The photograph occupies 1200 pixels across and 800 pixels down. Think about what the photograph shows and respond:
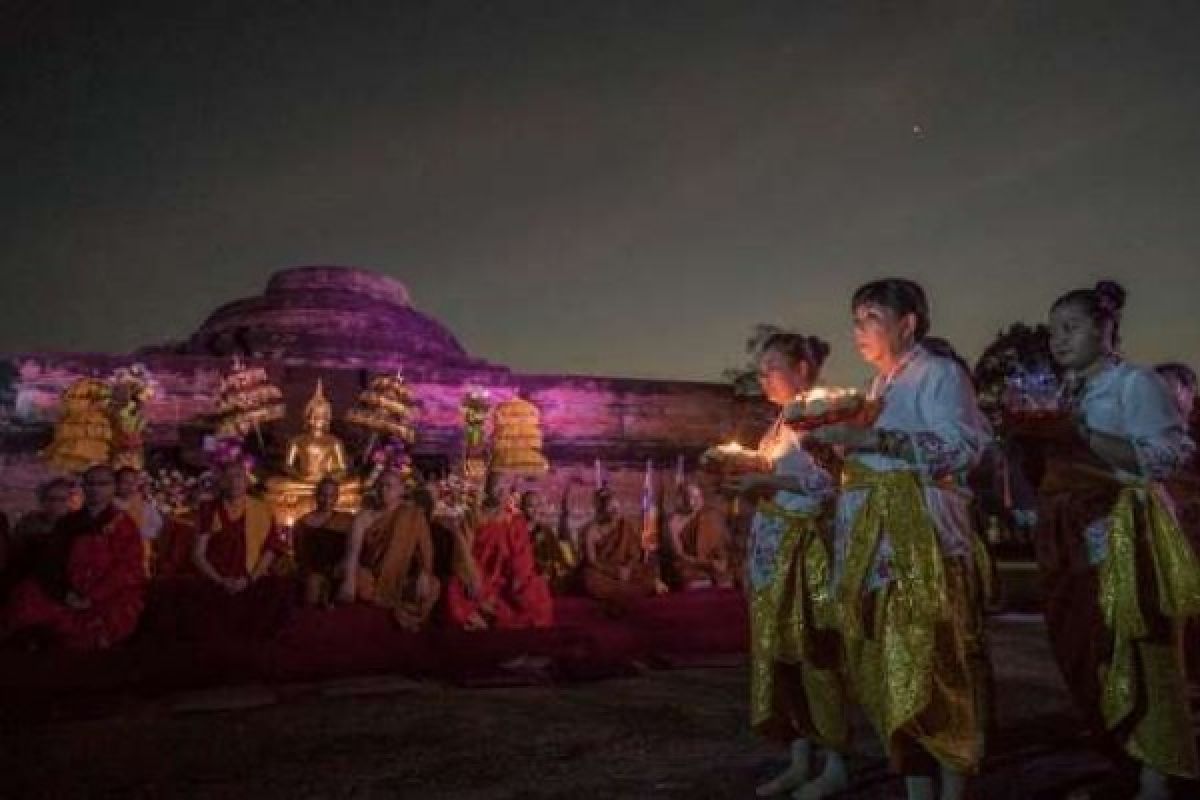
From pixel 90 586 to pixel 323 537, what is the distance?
2.13 metres

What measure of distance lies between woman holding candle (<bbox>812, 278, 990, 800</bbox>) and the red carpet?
3.57 metres

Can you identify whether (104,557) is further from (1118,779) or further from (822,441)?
(1118,779)

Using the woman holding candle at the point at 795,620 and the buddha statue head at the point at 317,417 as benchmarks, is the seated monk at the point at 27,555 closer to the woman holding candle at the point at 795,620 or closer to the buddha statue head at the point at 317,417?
the buddha statue head at the point at 317,417

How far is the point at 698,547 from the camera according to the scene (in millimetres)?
9859

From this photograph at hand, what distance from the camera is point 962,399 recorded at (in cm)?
259

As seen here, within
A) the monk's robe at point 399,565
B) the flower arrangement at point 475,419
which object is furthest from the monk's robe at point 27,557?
the flower arrangement at point 475,419

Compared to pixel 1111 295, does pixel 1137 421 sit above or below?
below

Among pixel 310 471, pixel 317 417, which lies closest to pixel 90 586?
pixel 310 471

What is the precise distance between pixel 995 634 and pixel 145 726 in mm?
6973

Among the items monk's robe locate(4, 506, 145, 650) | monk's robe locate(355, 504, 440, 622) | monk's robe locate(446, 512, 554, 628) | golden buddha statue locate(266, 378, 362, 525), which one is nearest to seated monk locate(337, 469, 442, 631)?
monk's robe locate(355, 504, 440, 622)

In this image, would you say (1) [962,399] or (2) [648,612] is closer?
(1) [962,399]

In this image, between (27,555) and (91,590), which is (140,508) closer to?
(27,555)

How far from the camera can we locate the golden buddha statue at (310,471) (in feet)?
35.4

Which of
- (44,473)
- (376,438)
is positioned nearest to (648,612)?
(376,438)
